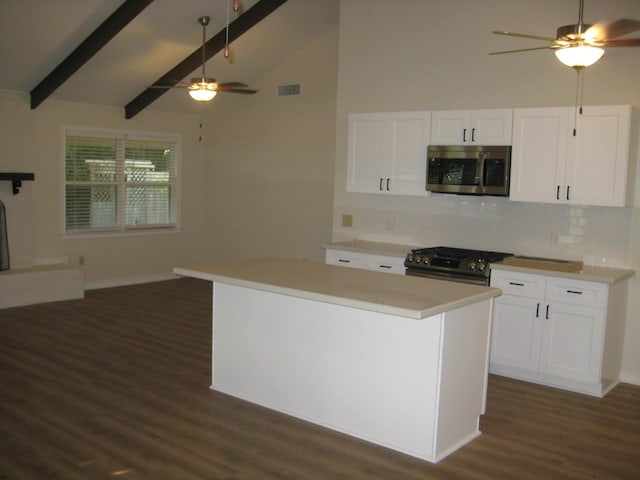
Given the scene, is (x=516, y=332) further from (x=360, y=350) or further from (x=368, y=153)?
(x=368, y=153)

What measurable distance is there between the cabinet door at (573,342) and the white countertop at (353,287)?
1.17 meters

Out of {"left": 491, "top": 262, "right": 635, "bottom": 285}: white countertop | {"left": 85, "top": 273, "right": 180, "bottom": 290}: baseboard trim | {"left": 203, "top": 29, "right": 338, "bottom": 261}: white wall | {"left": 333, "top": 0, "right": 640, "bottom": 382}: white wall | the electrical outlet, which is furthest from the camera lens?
{"left": 85, "top": 273, "right": 180, "bottom": 290}: baseboard trim

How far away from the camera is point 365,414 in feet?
12.7

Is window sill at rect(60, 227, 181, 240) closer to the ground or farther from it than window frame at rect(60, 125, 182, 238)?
closer to the ground

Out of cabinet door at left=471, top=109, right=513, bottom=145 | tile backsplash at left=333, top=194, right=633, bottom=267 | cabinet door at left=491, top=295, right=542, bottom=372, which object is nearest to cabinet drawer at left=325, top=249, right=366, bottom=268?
tile backsplash at left=333, top=194, right=633, bottom=267

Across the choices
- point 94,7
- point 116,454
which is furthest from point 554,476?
point 94,7

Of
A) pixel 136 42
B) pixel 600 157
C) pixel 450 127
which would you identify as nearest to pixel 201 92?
pixel 136 42

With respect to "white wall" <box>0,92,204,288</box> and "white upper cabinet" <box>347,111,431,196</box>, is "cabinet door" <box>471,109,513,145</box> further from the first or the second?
"white wall" <box>0,92,204,288</box>

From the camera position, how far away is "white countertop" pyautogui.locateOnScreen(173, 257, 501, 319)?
11.3 feet

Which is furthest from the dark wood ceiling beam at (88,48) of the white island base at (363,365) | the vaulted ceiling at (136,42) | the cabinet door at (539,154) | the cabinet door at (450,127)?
the cabinet door at (539,154)

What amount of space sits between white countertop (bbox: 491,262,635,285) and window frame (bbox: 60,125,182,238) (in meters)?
5.38

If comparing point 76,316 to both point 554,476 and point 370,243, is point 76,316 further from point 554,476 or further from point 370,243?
point 554,476

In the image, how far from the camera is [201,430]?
3.91 meters

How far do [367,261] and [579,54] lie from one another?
276cm
